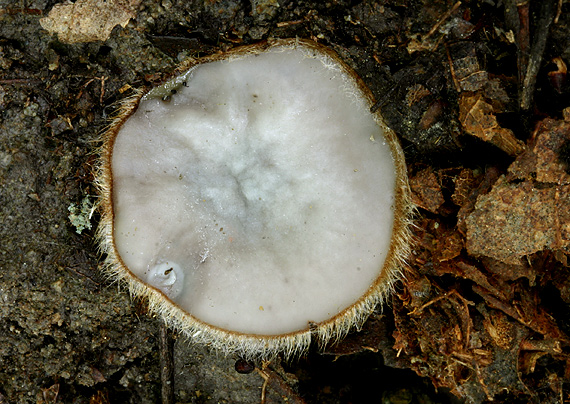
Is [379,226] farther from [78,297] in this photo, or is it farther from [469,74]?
[78,297]

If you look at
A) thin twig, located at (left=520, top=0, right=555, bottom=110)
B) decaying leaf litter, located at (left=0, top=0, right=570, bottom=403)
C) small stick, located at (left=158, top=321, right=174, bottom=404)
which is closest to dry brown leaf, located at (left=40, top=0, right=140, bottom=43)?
decaying leaf litter, located at (left=0, top=0, right=570, bottom=403)

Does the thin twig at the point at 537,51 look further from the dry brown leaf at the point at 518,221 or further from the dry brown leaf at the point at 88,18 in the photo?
the dry brown leaf at the point at 88,18

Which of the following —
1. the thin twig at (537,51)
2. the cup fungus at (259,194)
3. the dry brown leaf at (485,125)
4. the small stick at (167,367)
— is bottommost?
the small stick at (167,367)

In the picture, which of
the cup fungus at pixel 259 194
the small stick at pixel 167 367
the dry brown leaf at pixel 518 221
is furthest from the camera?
the small stick at pixel 167 367

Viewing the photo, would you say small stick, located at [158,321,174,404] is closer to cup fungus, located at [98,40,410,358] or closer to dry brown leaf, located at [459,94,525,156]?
cup fungus, located at [98,40,410,358]

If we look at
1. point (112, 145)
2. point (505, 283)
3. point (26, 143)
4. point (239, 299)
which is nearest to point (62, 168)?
point (26, 143)

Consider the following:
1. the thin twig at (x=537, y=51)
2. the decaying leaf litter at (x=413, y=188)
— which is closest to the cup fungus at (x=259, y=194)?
the decaying leaf litter at (x=413, y=188)

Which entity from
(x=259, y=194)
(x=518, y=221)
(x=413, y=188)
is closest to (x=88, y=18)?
(x=259, y=194)
